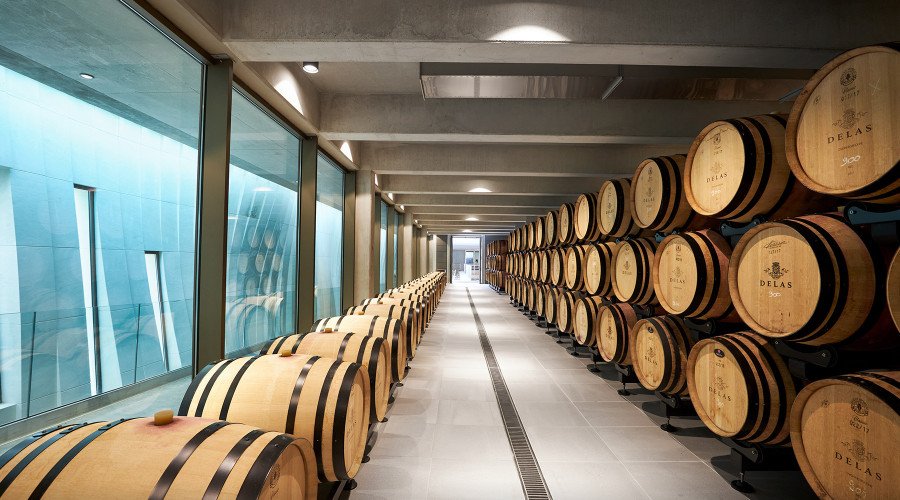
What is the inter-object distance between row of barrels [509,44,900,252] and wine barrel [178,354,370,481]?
8.67 ft

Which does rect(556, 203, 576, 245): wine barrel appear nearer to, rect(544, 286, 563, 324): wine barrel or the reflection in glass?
rect(544, 286, 563, 324): wine barrel

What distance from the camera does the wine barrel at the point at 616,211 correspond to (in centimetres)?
509

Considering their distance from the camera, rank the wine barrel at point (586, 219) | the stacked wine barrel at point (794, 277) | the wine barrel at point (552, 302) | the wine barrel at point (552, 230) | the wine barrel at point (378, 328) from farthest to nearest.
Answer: the wine barrel at point (552, 230)
the wine barrel at point (552, 302)
the wine barrel at point (586, 219)
the wine barrel at point (378, 328)
the stacked wine barrel at point (794, 277)

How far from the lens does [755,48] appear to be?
339 cm

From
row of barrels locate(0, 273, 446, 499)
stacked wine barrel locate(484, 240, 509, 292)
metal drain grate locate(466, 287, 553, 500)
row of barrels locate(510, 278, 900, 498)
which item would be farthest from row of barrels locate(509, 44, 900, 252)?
stacked wine barrel locate(484, 240, 509, 292)

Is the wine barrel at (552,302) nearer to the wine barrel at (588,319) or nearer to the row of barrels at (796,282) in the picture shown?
the wine barrel at (588,319)

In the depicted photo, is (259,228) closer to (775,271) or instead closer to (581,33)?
(581,33)

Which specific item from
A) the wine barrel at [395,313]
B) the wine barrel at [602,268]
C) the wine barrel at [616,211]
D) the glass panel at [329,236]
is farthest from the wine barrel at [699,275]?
the glass panel at [329,236]

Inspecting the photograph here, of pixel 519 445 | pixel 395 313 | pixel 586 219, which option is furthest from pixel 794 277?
pixel 586 219

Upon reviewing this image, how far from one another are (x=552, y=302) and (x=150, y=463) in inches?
297

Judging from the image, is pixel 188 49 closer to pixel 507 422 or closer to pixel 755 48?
→ pixel 507 422

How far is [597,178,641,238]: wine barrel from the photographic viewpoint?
200 inches

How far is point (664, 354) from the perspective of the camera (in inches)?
145

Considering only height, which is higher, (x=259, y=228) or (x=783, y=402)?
(x=259, y=228)
